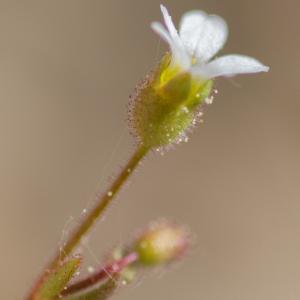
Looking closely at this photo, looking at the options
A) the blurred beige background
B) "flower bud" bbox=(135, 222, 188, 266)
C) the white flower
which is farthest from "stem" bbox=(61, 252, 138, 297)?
the blurred beige background

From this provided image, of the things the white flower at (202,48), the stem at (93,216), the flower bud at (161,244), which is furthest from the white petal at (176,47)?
the flower bud at (161,244)

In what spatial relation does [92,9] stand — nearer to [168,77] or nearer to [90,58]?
[90,58]

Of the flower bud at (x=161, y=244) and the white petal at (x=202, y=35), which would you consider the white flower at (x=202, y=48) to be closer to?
the white petal at (x=202, y=35)

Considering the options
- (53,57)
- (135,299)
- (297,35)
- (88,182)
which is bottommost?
(135,299)

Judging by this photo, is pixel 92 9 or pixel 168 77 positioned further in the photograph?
pixel 92 9

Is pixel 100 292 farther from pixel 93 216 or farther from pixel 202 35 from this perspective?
pixel 202 35

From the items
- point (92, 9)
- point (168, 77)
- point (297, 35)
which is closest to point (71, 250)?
point (168, 77)

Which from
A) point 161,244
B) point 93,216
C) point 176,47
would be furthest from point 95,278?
point 176,47
